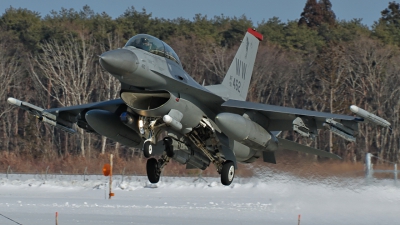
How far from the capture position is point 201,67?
4722cm

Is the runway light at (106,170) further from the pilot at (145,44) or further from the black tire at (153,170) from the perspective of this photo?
the pilot at (145,44)

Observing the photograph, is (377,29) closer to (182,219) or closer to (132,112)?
(182,219)

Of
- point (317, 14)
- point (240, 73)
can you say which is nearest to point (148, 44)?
point (240, 73)

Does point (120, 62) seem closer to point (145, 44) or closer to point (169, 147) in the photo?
point (145, 44)

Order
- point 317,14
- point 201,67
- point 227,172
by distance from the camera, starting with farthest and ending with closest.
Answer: point 317,14, point 201,67, point 227,172

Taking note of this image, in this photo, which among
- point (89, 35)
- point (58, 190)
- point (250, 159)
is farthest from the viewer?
point (89, 35)

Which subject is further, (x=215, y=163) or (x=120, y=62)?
(x=215, y=163)

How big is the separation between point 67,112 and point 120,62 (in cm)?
535

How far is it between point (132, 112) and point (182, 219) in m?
5.56

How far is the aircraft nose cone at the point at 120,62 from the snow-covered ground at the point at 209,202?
22.1ft

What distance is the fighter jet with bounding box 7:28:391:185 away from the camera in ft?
46.8

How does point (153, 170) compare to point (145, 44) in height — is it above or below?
below

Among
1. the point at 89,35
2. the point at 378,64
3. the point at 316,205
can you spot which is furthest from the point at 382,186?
the point at 89,35

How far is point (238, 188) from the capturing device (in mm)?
23297
